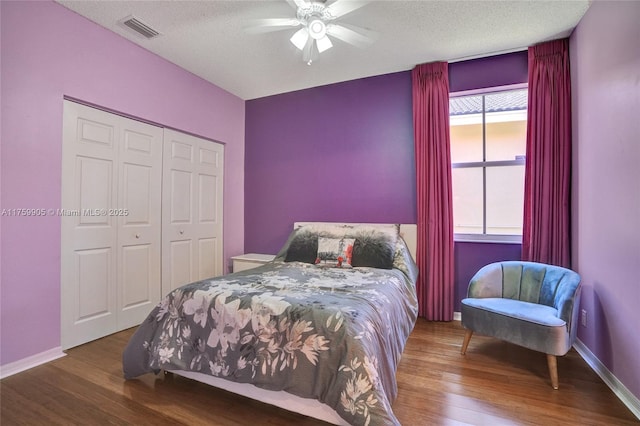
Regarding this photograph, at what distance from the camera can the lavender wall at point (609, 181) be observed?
1.68m

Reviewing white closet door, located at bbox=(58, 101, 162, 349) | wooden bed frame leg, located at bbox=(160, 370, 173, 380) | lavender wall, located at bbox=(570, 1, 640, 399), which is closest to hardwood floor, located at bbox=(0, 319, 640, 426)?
wooden bed frame leg, located at bbox=(160, 370, 173, 380)

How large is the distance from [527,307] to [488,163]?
5.11 ft

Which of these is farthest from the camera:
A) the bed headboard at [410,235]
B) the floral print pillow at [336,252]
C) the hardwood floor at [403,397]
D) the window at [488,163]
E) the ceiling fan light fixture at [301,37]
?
the bed headboard at [410,235]

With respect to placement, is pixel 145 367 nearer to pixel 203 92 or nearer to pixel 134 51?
pixel 134 51

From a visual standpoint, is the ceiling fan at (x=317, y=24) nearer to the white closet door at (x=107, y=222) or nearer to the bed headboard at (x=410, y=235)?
the white closet door at (x=107, y=222)

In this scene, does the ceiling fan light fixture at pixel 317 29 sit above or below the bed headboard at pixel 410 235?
above

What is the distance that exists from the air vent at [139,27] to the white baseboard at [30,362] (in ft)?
8.95

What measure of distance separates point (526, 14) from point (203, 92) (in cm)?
335

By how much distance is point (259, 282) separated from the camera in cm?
211

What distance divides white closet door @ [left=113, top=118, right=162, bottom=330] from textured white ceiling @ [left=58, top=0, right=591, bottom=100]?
0.92 meters

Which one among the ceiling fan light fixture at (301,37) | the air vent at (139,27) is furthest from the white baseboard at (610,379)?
the air vent at (139,27)

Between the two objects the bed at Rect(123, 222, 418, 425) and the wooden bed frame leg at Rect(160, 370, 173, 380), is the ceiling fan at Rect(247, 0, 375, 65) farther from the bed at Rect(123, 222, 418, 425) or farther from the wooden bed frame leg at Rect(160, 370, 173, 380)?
the wooden bed frame leg at Rect(160, 370, 173, 380)

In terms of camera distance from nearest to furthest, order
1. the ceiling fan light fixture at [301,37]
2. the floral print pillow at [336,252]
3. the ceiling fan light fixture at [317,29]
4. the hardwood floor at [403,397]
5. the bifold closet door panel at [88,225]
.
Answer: the hardwood floor at [403,397]
the ceiling fan light fixture at [317,29]
the ceiling fan light fixture at [301,37]
the bifold closet door panel at [88,225]
the floral print pillow at [336,252]

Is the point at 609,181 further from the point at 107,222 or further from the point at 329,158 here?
the point at 107,222
